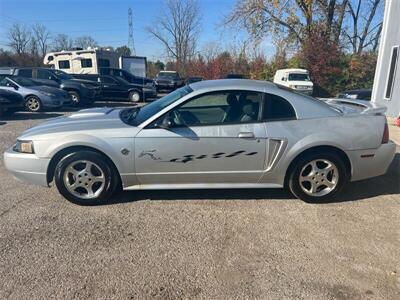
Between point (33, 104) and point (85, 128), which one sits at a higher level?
point (85, 128)

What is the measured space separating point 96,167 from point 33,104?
951 centimetres

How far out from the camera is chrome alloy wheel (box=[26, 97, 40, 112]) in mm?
11586

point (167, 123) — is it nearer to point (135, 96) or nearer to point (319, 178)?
point (319, 178)

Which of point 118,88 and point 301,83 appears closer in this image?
point 118,88

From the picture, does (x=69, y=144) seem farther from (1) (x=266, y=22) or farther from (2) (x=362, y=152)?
(1) (x=266, y=22)

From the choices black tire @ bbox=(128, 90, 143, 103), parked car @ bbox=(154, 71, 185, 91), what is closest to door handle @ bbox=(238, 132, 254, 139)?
black tire @ bbox=(128, 90, 143, 103)

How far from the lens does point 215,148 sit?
3725mm

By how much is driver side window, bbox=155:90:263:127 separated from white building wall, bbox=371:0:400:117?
9061 millimetres

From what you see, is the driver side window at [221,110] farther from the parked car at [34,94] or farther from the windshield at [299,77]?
the windshield at [299,77]

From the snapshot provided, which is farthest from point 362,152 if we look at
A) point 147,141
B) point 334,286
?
point 147,141

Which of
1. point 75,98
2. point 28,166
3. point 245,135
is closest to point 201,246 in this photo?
point 245,135

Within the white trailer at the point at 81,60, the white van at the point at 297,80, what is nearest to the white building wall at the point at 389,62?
the white van at the point at 297,80

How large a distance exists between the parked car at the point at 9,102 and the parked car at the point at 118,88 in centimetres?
531

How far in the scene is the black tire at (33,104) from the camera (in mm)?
11568
